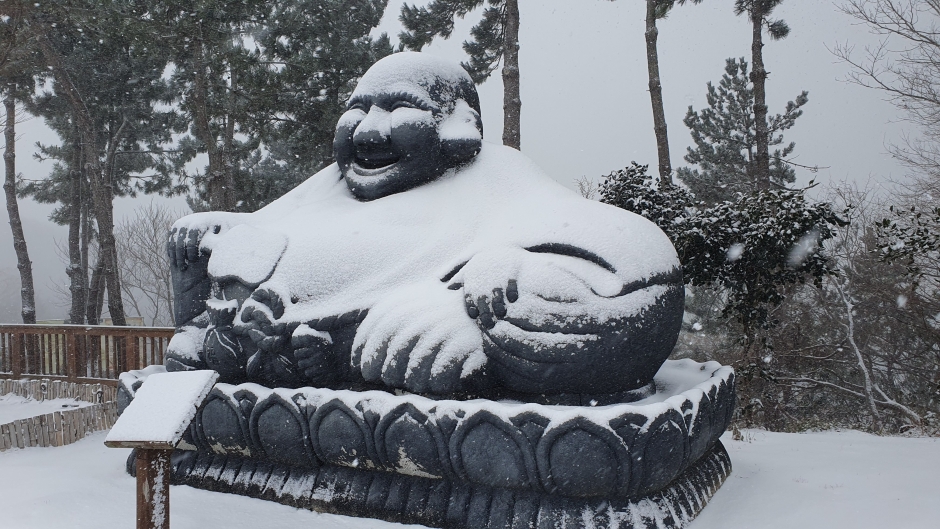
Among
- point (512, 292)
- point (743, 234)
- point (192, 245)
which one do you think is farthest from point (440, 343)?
point (743, 234)

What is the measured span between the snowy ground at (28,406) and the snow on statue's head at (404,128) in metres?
5.08

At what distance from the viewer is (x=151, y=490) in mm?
2143

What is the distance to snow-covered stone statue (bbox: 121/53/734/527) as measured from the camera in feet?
7.45

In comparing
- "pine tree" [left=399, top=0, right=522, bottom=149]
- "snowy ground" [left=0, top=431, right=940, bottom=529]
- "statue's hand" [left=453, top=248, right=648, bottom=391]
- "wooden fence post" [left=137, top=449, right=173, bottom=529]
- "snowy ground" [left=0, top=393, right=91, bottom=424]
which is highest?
"pine tree" [left=399, top=0, right=522, bottom=149]

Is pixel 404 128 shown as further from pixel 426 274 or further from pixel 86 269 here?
pixel 86 269

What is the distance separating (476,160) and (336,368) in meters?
1.30

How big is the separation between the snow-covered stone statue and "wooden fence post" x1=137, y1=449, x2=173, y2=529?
60 centimetres

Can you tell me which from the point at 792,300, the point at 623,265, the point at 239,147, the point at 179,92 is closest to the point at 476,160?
the point at 623,265

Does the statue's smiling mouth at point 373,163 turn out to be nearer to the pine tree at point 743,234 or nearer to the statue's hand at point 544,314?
the statue's hand at point 544,314

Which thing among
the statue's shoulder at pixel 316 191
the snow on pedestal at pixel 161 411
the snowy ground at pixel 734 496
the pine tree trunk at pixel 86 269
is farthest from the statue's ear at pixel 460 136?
the pine tree trunk at pixel 86 269

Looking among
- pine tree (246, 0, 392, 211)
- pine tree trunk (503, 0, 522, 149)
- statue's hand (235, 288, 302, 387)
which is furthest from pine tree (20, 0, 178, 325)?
statue's hand (235, 288, 302, 387)

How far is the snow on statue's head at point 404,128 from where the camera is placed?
314 cm

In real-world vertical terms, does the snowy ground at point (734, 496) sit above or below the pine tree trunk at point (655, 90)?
below

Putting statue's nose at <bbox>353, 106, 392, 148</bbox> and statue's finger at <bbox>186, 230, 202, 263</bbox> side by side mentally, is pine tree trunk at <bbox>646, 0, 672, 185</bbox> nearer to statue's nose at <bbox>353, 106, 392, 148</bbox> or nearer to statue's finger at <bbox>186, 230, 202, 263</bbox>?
statue's nose at <bbox>353, 106, 392, 148</bbox>
